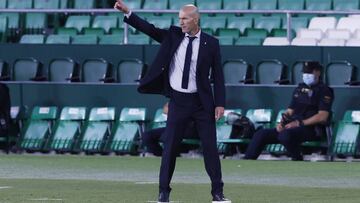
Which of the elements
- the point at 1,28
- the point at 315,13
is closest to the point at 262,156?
the point at 315,13

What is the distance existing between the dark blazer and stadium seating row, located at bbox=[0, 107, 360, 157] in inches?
365

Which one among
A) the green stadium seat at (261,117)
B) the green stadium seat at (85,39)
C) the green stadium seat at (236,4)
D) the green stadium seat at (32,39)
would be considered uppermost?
the green stadium seat at (236,4)

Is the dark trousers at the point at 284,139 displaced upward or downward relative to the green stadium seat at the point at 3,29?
downward

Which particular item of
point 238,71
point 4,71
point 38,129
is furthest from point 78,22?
point 238,71

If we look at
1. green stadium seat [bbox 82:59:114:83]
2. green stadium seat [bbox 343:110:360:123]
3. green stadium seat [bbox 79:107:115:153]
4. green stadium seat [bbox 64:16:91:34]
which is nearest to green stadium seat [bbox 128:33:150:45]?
green stadium seat [bbox 82:59:114:83]

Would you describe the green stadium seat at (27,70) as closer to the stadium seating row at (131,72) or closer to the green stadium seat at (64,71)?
the stadium seating row at (131,72)

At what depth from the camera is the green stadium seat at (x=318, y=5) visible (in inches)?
997

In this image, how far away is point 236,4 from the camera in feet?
85.9

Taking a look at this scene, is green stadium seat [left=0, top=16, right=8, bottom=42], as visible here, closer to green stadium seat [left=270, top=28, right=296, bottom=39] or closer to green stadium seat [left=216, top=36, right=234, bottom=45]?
green stadium seat [left=216, top=36, right=234, bottom=45]

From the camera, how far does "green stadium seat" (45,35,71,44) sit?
82.0 feet

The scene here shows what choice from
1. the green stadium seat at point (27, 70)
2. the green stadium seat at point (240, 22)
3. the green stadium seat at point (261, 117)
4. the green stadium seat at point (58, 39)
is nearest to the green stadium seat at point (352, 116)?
the green stadium seat at point (261, 117)

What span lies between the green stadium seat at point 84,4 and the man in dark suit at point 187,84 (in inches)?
588

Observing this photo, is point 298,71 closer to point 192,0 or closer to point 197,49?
point 192,0

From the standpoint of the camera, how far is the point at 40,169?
1870cm
